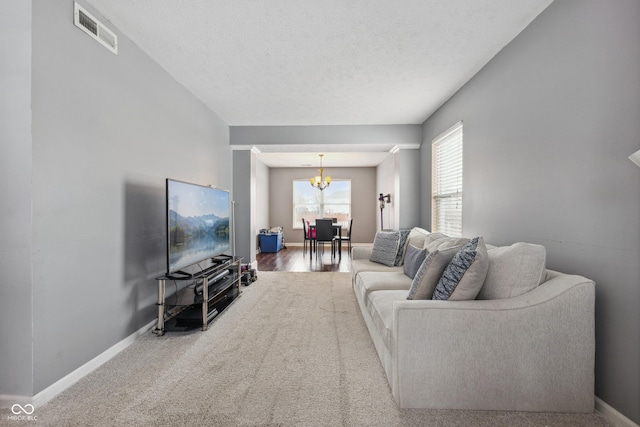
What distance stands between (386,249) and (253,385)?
2.25 metres

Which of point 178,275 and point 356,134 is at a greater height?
point 356,134

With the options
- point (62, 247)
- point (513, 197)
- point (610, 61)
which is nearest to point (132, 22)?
point (62, 247)

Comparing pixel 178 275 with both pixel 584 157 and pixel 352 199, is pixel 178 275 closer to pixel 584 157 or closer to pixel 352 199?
pixel 584 157

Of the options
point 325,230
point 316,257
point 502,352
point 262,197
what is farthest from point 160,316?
point 262,197

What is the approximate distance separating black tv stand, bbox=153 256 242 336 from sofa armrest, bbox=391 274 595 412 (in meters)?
1.87

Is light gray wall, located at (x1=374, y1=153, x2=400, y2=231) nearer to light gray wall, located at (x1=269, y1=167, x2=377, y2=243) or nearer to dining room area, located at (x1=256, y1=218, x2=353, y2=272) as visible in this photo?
light gray wall, located at (x1=269, y1=167, x2=377, y2=243)

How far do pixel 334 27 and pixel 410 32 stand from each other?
60 cm

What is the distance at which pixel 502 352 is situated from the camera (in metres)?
1.55

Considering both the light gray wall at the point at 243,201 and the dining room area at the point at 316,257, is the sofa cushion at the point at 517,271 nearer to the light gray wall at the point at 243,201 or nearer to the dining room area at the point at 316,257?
the dining room area at the point at 316,257

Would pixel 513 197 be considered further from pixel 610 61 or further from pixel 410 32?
pixel 410 32

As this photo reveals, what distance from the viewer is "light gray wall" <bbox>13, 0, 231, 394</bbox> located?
1.68 metres

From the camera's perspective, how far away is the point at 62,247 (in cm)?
180

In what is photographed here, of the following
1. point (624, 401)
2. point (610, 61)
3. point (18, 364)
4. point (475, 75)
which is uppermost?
point (475, 75)

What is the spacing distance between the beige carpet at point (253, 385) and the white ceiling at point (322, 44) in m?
2.51
